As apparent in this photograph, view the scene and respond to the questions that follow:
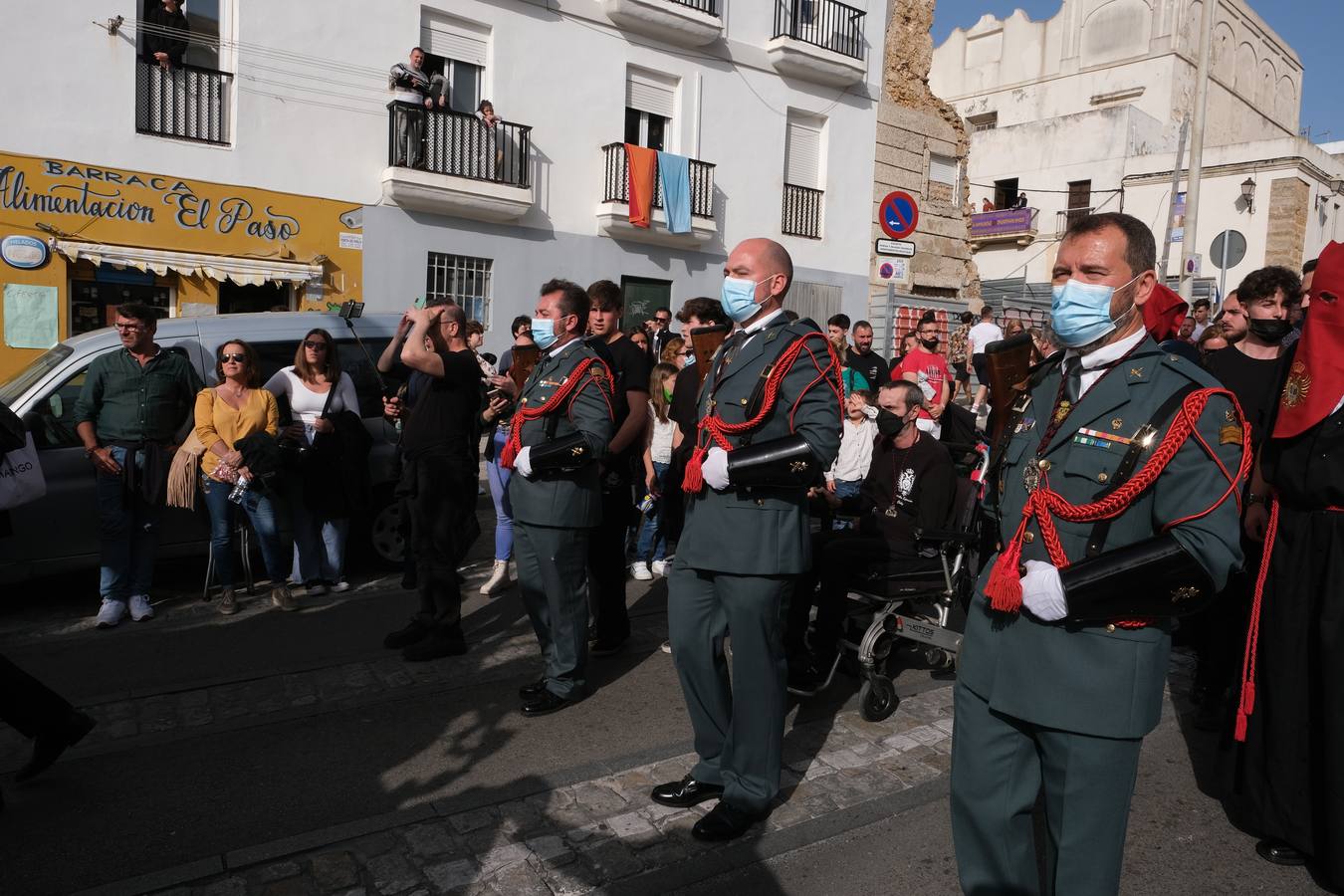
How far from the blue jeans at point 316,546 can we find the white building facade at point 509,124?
8.85 metres

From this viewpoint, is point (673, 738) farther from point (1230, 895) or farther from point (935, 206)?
point (935, 206)

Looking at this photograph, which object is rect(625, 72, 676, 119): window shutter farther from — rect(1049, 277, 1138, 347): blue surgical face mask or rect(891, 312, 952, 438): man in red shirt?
rect(1049, 277, 1138, 347): blue surgical face mask

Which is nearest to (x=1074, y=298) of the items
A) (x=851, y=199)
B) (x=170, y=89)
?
(x=170, y=89)

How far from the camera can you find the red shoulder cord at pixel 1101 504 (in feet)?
8.00

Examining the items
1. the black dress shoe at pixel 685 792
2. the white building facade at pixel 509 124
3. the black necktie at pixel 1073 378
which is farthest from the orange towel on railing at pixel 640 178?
the black necktie at pixel 1073 378

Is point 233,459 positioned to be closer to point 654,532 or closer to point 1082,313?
point 654,532

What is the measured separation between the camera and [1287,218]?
31547 mm

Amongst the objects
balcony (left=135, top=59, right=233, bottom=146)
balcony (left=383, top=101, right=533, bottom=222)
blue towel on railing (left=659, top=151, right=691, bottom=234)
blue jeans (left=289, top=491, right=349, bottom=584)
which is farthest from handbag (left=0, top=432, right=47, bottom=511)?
blue towel on railing (left=659, top=151, right=691, bottom=234)

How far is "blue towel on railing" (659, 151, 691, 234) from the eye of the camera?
18406 millimetres

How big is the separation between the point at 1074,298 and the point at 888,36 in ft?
73.3

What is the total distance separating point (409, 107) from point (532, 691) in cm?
1265

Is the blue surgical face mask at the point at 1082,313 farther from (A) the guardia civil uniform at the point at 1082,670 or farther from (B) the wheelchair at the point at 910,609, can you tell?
(B) the wheelchair at the point at 910,609

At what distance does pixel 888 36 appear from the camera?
74.7 feet

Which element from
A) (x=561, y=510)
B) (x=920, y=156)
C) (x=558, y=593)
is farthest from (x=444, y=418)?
(x=920, y=156)
